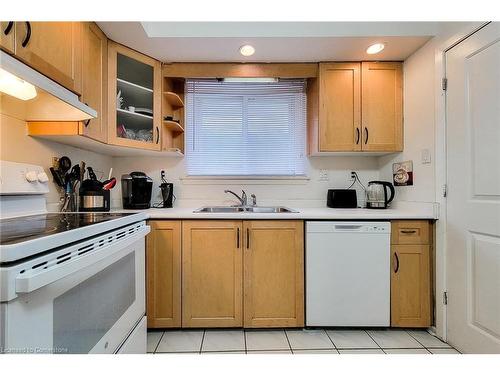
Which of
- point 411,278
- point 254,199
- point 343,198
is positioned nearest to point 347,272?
point 411,278

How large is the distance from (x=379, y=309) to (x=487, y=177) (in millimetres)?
1032

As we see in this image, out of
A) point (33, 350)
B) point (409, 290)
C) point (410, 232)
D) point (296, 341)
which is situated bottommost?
point (296, 341)

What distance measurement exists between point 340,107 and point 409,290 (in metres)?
1.45

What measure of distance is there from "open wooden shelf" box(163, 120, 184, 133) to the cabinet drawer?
1847 mm

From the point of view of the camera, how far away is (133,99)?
1901 mm

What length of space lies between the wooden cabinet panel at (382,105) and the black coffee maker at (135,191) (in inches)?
73.6

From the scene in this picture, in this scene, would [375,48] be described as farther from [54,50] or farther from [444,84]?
[54,50]

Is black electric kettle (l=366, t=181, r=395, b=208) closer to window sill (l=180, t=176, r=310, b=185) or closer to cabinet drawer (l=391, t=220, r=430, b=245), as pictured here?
cabinet drawer (l=391, t=220, r=430, b=245)

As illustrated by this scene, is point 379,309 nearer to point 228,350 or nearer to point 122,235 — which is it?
point 228,350

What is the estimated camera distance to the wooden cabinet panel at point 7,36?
90 cm

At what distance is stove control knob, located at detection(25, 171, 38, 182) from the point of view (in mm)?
1341

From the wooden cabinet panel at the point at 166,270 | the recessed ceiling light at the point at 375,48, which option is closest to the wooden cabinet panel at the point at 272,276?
the wooden cabinet panel at the point at 166,270

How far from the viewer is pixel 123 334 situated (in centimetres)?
108
